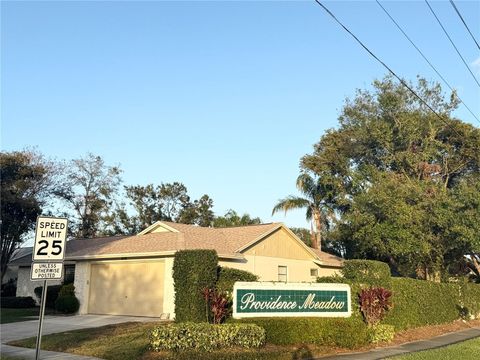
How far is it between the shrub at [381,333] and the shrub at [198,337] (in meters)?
5.26

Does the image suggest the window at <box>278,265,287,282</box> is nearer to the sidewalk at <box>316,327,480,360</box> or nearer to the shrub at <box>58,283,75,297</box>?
the sidewalk at <box>316,327,480,360</box>

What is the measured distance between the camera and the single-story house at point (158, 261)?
939 inches

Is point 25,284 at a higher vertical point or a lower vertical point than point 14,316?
higher

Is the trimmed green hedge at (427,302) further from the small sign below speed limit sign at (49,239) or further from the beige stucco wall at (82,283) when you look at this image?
the beige stucco wall at (82,283)

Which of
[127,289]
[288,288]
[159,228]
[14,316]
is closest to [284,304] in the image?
[288,288]

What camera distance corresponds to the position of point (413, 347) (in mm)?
16391

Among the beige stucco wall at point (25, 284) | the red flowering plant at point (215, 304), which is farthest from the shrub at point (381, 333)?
the beige stucco wall at point (25, 284)

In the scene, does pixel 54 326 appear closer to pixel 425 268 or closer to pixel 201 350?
pixel 201 350

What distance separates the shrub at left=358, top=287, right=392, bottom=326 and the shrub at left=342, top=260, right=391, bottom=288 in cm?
58

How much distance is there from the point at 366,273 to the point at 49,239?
13.1 m

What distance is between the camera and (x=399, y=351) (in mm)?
15297

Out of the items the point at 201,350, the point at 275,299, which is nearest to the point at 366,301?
the point at 275,299

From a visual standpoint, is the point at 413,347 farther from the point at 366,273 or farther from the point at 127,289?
the point at 127,289

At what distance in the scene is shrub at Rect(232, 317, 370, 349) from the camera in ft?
48.3
